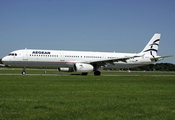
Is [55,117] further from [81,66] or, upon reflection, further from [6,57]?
[6,57]

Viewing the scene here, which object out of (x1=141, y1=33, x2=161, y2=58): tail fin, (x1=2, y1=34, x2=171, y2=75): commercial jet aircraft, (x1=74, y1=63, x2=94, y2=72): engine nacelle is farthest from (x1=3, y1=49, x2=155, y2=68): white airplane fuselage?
(x1=141, y1=33, x2=161, y2=58): tail fin

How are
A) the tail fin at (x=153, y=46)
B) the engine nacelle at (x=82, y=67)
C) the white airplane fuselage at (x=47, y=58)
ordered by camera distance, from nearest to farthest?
the engine nacelle at (x=82, y=67) → the white airplane fuselage at (x=47, y=58) → the tail fin at (x=153, y=46)

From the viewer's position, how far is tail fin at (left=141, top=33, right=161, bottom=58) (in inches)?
1775

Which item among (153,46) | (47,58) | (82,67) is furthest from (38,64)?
(153,46)

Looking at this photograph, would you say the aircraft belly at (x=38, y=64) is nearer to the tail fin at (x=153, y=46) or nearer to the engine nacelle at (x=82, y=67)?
the engine nacelle at (x=82, y=67)

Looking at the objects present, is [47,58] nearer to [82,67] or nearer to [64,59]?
[64,59]

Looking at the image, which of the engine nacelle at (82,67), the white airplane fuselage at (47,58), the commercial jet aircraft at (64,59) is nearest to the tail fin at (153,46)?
the commercial jet aircraft at (64,59)

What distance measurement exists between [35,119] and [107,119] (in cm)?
209

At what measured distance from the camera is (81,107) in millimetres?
8000

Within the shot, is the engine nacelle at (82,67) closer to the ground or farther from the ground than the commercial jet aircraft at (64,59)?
closer to the ground

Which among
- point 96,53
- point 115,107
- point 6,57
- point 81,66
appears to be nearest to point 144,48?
point 96,53

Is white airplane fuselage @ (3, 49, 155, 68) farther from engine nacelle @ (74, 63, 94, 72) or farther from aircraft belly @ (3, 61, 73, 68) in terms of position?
engine nacelle @ (74, 63, 94, 72)

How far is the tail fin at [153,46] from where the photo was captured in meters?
45.1

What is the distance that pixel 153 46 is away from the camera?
45.3m
